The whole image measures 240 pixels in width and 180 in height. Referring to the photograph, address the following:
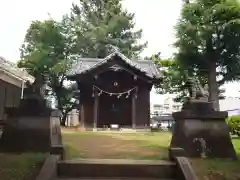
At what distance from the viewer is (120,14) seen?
124ft

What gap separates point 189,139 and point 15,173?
4623 millimetres

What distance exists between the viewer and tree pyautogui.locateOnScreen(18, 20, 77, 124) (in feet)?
104

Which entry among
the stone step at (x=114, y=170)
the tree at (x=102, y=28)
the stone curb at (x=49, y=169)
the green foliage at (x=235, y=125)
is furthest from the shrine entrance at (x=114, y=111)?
the stone curb at (x=49, y=169)

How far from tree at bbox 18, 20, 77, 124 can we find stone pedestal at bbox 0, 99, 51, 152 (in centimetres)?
2323

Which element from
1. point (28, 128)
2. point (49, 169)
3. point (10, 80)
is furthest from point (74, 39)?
point (49, 169)

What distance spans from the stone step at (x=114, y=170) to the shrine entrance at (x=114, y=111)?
15.6 metres

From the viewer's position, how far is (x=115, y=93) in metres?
22.0

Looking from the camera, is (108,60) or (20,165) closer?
(20,165)

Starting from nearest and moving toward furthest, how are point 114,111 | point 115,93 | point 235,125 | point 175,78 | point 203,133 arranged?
point 203,133 < point 235,125 < point 115,93 < point 114,111 < point 175,78

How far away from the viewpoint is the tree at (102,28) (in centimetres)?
3506

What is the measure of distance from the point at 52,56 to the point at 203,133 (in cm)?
2718

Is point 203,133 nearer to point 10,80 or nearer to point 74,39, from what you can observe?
point 10,80

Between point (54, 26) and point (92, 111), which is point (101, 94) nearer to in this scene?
point (92, 111)

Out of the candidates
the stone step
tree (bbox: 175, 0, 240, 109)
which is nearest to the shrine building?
tree (bbox: 175, 0, 240, 109)
